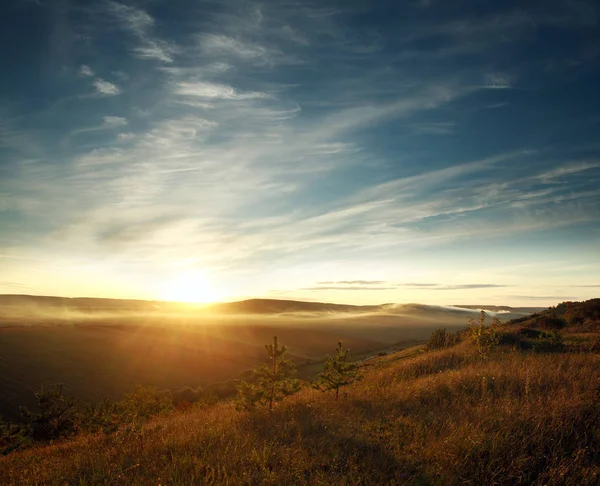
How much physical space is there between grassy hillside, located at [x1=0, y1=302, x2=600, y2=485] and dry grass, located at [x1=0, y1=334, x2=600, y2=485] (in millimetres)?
24

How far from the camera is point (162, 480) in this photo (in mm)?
5824

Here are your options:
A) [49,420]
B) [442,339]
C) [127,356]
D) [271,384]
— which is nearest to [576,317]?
[442,339]

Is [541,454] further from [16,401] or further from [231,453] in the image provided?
[16,401]

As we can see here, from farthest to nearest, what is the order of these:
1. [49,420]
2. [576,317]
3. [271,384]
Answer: [576,317]
[49,420]
[271,384]

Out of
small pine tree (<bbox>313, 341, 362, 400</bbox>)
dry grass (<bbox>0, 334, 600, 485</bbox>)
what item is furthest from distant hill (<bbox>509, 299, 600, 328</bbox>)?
small pine tree (<bbox>313, 341, 362, 400</bbox>)

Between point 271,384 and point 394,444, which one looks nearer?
point 394,444

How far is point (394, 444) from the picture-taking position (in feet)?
21.5

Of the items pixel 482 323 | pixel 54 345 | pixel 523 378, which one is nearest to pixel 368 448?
pixel 523 378

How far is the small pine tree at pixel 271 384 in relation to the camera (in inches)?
475

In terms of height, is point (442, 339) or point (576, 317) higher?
point (576, 317)

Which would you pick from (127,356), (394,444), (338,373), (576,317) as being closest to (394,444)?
(394,444)

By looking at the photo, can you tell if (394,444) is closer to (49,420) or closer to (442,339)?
(442,339)

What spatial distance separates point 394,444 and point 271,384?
659 centimetres

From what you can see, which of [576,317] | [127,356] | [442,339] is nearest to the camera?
[442,339]
